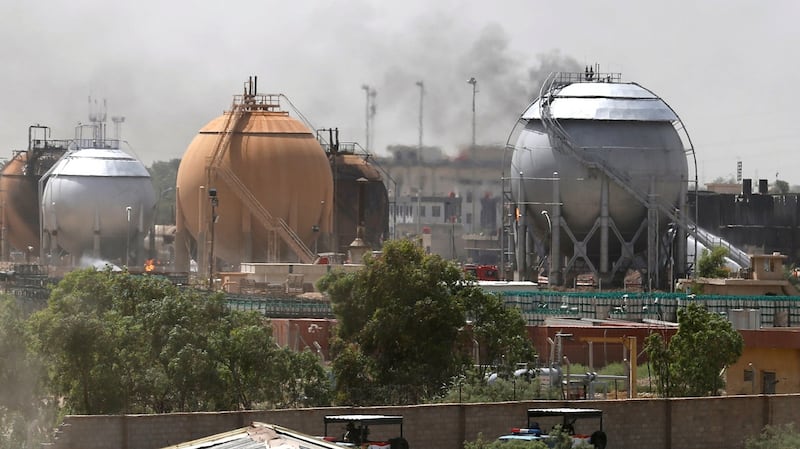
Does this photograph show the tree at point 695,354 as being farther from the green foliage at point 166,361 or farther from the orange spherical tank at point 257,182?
the orange spherical tank at point 257,182

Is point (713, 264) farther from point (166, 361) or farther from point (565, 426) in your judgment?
point (565, 426)

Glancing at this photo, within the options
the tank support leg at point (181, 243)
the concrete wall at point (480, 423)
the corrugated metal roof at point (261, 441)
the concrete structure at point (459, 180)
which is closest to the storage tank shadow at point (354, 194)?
the concrete structure at point (459, 180)

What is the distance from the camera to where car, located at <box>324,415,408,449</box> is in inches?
1340

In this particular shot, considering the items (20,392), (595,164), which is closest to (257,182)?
(595,164)

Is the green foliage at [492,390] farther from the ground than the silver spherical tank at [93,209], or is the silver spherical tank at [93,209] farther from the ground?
the silver spherical tank at [93,209]

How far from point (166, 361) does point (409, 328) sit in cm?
651

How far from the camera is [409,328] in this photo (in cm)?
4919

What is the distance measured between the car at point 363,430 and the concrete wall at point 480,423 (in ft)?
2.24

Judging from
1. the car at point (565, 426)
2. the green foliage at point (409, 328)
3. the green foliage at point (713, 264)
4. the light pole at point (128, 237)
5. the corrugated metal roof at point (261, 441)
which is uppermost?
the light pole at point (128, 237)

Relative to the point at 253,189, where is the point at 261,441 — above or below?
below

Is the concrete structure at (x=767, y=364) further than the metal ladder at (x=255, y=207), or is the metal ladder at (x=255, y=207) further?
the metal ladder at (x=255, y=207)

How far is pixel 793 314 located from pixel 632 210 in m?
22.1

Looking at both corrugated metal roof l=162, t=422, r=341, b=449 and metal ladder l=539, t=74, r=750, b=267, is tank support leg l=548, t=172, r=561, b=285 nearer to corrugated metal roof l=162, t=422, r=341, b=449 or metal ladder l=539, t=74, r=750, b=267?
metal ladder l=539, t=74, r=750, b=267

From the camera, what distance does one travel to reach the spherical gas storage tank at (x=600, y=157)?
84188 mm
